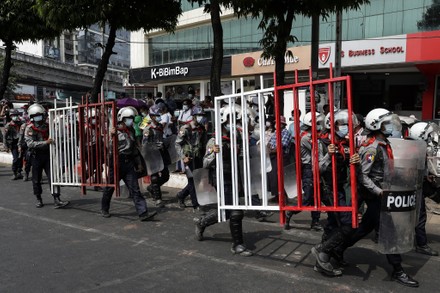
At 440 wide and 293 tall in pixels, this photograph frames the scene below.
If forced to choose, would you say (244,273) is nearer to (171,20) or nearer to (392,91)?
(171,20)

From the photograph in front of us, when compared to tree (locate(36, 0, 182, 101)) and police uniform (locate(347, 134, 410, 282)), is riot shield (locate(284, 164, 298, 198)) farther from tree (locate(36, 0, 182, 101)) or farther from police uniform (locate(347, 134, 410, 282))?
tree (locate(36, 0, 182, 101))

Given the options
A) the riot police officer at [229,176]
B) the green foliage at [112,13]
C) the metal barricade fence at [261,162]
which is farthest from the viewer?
the green foliage at [112,13]

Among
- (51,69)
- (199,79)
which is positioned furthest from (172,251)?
(51,69)

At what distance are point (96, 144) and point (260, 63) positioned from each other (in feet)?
A: 54.1

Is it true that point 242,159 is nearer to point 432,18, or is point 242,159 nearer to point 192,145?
point 192,145

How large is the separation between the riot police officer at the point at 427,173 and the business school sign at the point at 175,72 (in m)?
19.6

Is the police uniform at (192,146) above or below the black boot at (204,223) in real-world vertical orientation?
above

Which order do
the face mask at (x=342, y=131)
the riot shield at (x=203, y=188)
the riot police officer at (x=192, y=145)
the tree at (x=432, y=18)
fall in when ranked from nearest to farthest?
the face mask at (x=342, y=131), the riot shield at (x=203, y=188), the riot police officer at (x=192, y=145), the tree at (x=432, y=18)

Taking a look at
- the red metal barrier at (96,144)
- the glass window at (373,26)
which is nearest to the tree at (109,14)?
the red metal barrier at (96,144)

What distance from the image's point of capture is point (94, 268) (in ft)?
14.3

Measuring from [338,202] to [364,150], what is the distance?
55 centimetres

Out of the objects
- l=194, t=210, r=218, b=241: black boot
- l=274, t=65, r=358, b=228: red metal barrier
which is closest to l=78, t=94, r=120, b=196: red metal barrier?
l=194, t=210, r=218, b=241: black boot

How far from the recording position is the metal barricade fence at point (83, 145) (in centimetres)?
649

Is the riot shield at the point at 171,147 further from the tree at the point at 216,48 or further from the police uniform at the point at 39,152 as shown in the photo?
the police uniform at the point at 39,152
